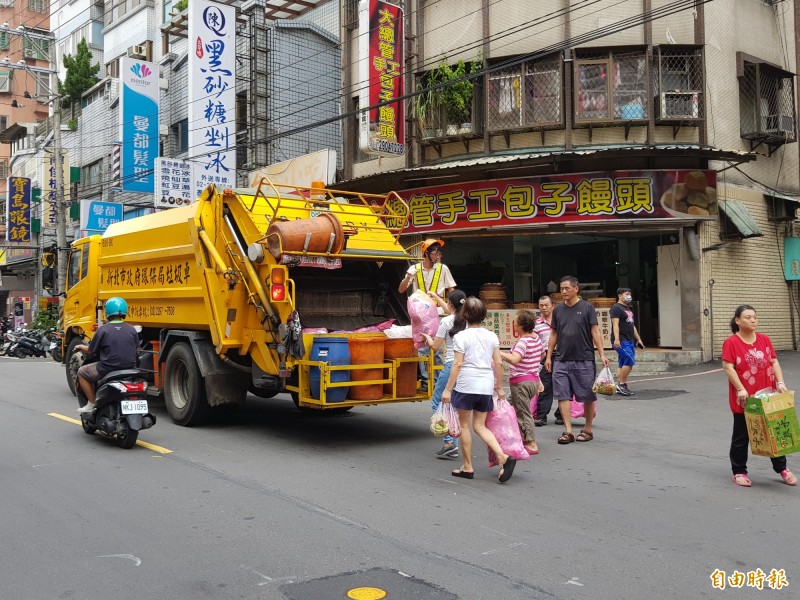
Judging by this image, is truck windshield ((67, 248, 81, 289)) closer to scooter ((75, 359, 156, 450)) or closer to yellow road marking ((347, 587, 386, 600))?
scooter ((75, 359, 156, 450))

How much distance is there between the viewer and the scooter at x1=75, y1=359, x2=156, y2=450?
7.85 m

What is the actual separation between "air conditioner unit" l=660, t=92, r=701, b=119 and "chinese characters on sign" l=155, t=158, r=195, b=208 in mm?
12375

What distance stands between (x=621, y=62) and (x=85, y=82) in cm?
2652

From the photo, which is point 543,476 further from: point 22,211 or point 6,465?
point 22,211

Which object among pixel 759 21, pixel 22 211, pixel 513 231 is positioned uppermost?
pixel 759 21

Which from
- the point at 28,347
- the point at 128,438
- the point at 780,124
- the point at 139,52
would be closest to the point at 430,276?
the point at 128,438

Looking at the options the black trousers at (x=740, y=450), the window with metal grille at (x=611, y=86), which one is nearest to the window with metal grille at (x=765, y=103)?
the window with metal grille at (x=611, y=86)

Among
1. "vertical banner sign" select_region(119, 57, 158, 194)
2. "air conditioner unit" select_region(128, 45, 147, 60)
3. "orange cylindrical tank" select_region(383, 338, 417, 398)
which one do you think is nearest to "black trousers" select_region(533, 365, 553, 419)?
"orange cylindrical tank" select_region(383, 338, 417, 398)

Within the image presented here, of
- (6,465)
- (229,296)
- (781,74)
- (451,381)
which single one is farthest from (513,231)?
(6,465)

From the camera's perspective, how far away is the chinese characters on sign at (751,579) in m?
4.27

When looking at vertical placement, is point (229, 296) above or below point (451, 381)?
above

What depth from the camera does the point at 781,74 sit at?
1680 cm

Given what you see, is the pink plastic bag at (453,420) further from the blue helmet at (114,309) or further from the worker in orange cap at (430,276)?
the blue helmet at (114,309)

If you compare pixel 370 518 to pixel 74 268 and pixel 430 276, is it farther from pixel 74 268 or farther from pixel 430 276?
pixel 74 268
